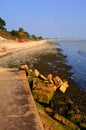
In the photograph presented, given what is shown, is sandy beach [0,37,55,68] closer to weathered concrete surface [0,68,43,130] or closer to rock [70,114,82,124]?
weathered concrete surface [0,68,43,130]

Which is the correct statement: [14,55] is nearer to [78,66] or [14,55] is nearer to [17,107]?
[78,66]

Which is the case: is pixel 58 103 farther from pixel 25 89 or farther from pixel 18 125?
pixel 18 125

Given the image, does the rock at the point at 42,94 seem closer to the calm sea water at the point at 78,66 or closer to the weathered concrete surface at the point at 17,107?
the weathered concrete surface at the point at 17,107

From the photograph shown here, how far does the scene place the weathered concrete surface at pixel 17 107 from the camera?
22.5ft

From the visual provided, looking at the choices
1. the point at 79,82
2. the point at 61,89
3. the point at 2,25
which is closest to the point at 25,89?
the point at 61,89

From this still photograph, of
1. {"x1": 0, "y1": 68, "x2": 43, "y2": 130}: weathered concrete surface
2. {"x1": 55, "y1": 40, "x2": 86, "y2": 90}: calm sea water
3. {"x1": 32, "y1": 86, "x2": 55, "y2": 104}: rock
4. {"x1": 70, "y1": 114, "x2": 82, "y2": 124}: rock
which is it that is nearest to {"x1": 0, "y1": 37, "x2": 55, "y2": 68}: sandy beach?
{"x1": 55, "y1": 40, "x2": 86, "y2": 90}: calm sea water

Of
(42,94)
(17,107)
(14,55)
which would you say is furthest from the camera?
(14,55)

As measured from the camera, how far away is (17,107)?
Answer: 812 centimetres

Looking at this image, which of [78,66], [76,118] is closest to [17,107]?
[76,118]

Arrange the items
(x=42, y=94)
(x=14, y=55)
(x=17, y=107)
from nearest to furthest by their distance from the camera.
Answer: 1. (x=17, y=107)
2. (x=42, y=94)
3. (x=14, y=55)

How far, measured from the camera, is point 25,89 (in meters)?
10.3

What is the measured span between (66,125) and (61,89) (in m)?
5.81

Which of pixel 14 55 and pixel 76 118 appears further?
pixel 14 55

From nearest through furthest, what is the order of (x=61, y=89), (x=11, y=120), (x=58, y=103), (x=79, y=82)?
(x=11, y=120) → (x=58, y=103) → (x=61, y=89) → (x=79, y=82)
